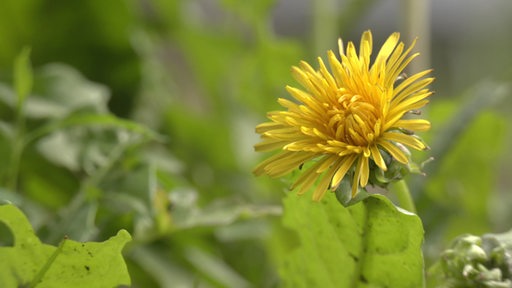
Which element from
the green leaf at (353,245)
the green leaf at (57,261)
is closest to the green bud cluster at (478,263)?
the green leaf at (353,245)

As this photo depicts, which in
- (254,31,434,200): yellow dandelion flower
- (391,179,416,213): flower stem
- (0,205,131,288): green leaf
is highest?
(254,31,434,200): yellow dandelion flower

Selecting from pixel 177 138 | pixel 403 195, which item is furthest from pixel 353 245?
pixel 177 138

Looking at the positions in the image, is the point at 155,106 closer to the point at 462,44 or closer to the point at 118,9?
the point at 118,9

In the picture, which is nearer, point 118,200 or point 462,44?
point 118,200

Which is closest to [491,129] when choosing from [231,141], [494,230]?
[494,230]

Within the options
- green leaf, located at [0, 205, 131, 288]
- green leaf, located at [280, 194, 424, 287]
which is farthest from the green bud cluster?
green leaf, located at [0, 205, 131, 288]

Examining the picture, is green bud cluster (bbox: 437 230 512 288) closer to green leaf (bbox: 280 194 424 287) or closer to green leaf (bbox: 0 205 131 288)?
green leaf (bbox: 280 194 424 287)
